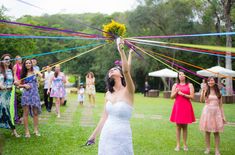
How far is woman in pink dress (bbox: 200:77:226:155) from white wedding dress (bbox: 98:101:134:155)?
319cm

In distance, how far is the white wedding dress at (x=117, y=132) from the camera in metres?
3.56

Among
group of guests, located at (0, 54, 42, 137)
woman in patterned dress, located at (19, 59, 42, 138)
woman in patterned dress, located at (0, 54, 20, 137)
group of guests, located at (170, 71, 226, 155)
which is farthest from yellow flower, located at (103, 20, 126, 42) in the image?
woman in patterned dress, located at (0, 54, 20, 137)

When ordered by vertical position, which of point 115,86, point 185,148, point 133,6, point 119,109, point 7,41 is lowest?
point 185,148

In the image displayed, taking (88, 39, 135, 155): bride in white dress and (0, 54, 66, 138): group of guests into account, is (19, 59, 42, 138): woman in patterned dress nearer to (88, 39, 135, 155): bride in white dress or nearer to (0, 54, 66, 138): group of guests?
(0, 54, 66, 138): group of guests

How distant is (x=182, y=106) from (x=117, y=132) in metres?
3.44

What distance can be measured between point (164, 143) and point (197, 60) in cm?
2958

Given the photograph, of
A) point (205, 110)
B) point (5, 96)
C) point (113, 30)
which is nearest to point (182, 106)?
point (205, 110)

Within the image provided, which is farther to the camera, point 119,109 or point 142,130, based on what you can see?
point 142,130

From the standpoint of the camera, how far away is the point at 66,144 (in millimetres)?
6480

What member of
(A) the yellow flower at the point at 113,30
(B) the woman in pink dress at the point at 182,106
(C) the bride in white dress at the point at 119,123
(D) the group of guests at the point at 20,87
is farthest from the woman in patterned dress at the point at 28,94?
(C) the bride in white dress at the point at 119,123

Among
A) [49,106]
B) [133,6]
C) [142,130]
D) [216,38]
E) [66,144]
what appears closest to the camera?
[66,144]

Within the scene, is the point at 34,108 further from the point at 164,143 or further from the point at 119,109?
the point at 119,109

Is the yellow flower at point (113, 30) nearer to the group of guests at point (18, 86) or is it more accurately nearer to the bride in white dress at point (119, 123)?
the bride in white dress at point (119, 123)

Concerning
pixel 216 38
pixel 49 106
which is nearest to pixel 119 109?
pixel 49 106
